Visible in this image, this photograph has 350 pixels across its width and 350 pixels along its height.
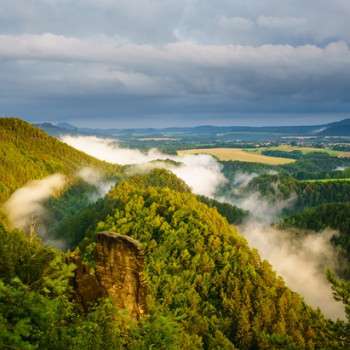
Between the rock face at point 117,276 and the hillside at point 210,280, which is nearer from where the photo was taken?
the rock face at point 117,276

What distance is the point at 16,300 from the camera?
31.6 m

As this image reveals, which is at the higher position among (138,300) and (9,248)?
(9,248)

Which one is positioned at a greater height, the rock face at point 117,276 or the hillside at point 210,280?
the rock face at point 117,276

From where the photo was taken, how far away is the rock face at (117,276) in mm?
43125

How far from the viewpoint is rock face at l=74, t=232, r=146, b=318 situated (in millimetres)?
43125

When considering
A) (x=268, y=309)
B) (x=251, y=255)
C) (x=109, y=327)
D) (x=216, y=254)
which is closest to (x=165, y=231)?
(x=216, y=254)

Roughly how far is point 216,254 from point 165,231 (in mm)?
17255

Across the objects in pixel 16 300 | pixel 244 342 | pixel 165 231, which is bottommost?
pixel 244 342

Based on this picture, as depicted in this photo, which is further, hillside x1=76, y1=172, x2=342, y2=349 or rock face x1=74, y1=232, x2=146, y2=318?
hillside x1=76, y1=172, x2=342, y2=349

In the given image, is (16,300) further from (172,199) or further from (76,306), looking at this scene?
(172,199)

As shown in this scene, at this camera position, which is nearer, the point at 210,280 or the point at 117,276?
the point at 117,276

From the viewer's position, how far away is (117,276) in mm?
43594

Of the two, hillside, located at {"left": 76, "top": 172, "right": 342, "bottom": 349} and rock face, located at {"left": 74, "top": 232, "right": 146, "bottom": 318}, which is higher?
rock face, located at {"left": 74, "top": 232, "right": 146, "bottom": 318}

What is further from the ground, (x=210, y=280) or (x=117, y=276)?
(x=117, y=276)
